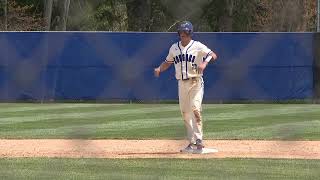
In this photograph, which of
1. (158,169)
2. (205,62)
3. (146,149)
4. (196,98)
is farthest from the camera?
(146,149)

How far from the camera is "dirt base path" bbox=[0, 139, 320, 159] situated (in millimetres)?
7434

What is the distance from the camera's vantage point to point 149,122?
12211mm

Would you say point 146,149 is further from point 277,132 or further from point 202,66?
point 277,132

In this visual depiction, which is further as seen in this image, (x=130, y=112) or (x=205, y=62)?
(x=130, y=112)

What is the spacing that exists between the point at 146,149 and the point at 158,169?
6.14 ft

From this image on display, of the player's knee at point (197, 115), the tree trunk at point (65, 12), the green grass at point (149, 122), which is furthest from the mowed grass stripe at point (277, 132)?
the tree trunk at point (65, 12)

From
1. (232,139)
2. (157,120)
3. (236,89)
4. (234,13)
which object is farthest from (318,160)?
(157,120)

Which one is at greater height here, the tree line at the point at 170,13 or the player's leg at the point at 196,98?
the tree line at the point at 170,13

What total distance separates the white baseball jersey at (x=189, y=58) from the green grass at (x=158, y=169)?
97cm

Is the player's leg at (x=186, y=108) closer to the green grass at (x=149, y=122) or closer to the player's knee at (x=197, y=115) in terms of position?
the player's knee at (x=197, y=115)

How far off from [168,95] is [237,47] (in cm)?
378

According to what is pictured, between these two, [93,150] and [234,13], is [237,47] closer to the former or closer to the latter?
[93,150]

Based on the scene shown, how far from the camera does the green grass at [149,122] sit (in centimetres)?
1011

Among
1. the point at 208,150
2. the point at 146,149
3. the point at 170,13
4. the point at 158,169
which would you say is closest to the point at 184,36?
the point at 208,150
